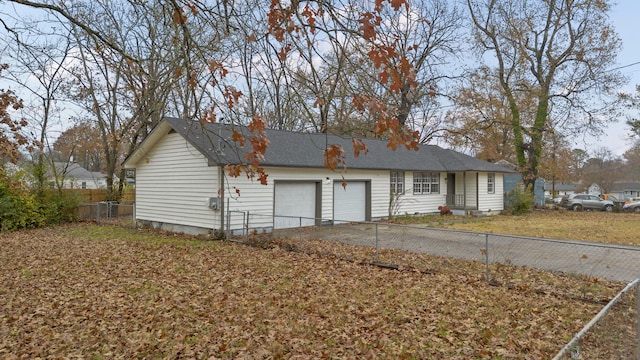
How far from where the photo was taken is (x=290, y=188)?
649 inches

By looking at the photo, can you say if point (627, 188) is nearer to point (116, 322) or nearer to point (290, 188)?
point (290, 188)

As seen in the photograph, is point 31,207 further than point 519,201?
No

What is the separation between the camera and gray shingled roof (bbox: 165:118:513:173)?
14.5m

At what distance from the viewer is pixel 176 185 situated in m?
16.2

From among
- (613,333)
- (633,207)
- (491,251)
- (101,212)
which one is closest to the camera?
(613,333)

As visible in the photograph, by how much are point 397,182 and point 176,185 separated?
35.5 feet

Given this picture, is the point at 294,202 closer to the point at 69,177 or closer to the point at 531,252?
the point at 531,252

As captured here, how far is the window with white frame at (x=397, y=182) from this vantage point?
20984 mm

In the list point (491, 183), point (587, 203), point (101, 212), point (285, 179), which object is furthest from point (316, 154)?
point (587, 203)

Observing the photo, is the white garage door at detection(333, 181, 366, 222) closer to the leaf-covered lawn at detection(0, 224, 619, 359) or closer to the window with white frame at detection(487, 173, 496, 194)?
the leaf-covered lawn at detection(0, 224, 619, 359)

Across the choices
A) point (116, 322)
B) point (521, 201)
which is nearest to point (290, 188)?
point (116, 322)

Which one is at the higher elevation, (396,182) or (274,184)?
(396,182)

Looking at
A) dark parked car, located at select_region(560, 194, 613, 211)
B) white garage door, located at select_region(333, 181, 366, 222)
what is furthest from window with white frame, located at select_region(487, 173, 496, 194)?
white garage door, located at select_region(333, 181, 366, 222)

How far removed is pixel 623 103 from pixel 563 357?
3243 cm
